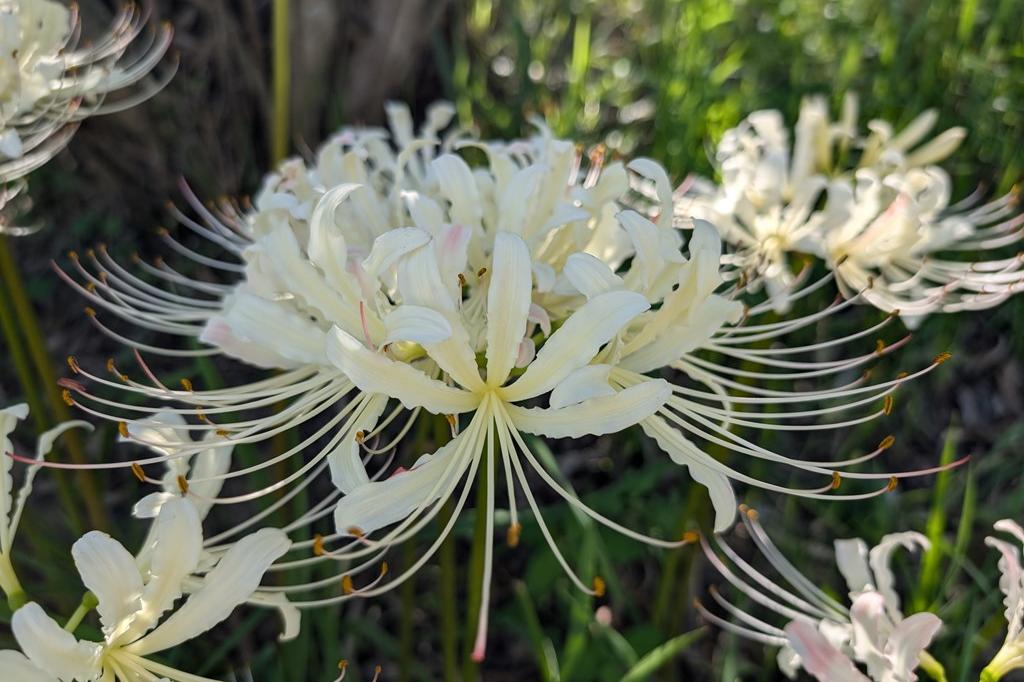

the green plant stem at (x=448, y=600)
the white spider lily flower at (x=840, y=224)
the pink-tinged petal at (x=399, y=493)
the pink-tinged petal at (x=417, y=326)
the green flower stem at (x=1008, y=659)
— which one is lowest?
the green flower stem at (x=1008, y=659)

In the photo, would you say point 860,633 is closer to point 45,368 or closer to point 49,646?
point 49,646

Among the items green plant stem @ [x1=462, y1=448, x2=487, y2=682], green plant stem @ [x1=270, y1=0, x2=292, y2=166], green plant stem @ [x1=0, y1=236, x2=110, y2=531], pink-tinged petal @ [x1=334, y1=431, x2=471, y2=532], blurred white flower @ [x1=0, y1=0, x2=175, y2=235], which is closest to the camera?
pink-tinged petal @ [x1=334, y1=431, x2=471, y2=532]

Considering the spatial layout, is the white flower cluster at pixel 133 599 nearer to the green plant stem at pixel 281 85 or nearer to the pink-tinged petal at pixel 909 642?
the pink-tinged petal at pixel 909 642

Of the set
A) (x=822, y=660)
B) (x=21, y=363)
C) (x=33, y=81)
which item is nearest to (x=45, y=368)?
(x=21, y=363)

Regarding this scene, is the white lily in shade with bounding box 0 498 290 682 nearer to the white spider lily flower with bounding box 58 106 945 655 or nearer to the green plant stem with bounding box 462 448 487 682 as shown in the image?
the white spider lily flower with bounding box 58 106 945 655

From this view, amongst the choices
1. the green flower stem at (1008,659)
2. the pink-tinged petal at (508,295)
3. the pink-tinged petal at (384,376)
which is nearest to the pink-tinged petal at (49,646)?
the pink-tinged petal at (384,376)

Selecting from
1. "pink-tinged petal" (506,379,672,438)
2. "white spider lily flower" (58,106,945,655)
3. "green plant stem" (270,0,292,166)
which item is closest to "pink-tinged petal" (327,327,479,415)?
"white spider lily flower" (58,106,945,655)

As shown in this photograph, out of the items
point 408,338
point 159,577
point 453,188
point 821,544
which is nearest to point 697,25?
point 821,544
